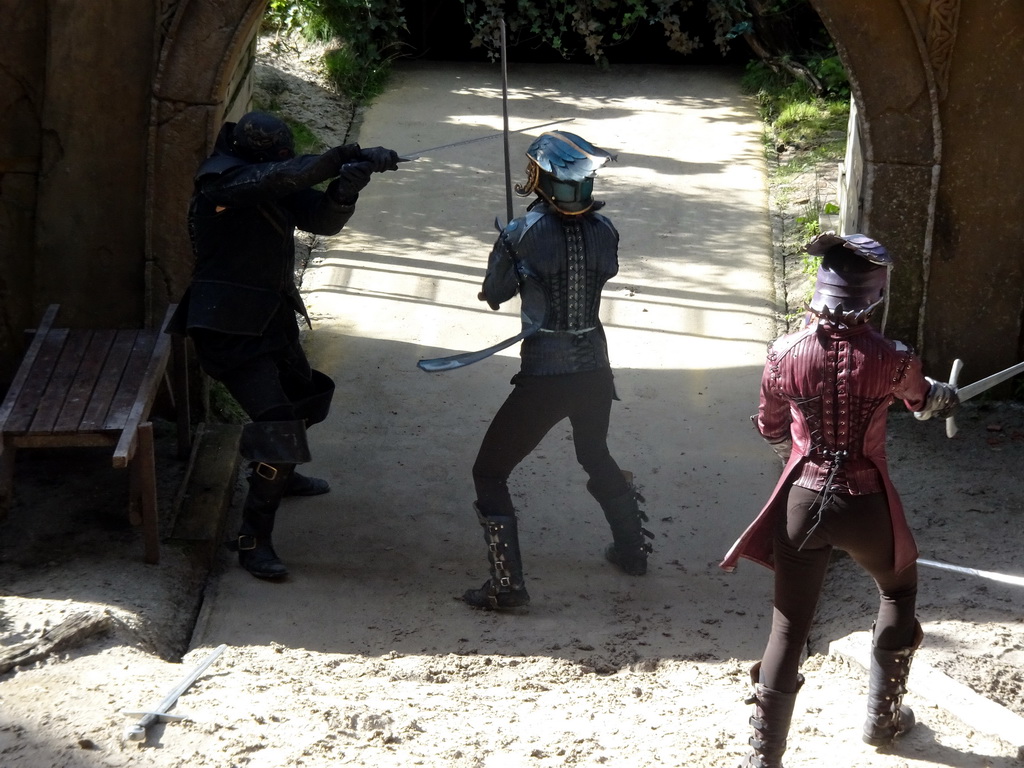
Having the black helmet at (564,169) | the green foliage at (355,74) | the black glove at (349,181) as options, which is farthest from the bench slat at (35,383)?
the green foliage at (355,74)

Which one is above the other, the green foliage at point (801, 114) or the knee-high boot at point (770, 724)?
the green foliage at point (801, 114)

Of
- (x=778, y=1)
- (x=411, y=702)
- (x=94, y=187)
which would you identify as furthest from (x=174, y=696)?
(x=778, y=1)

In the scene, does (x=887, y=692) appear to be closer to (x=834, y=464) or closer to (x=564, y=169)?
(x=834, y=464)

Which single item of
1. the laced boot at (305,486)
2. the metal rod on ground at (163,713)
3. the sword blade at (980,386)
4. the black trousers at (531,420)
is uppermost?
the sword blade at (980,386)

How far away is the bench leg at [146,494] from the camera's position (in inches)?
173

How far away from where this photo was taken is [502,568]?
4.54m

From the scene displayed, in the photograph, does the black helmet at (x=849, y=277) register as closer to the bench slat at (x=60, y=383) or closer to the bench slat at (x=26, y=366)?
the bench slat at (x=60, y=383)

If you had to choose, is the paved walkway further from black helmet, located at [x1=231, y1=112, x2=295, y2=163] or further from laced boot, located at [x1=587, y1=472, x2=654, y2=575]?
black helmet, located at [x1=231, y1=112, x2=295, y2=163]

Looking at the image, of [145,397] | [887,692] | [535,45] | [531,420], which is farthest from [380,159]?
[535,45]

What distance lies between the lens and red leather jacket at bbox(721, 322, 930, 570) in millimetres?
3102

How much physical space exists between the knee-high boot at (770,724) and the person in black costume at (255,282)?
6.77 ft

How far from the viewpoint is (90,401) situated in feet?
14.9

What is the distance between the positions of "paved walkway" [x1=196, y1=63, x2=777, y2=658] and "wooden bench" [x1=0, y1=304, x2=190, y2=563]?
618 millimetres

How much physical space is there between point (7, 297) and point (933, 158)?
13.9 feet
